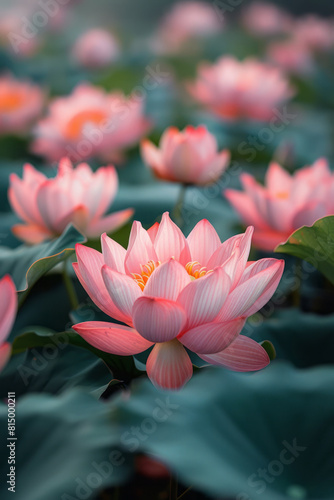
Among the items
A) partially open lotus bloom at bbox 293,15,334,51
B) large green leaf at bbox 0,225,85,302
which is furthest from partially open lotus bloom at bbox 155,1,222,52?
large green leaf at bbox 0,225,85,302

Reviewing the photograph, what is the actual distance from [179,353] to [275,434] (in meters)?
0.10

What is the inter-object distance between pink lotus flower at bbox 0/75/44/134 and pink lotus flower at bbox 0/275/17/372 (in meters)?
1.25

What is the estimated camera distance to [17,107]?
1664mm

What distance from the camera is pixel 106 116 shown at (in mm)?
1265

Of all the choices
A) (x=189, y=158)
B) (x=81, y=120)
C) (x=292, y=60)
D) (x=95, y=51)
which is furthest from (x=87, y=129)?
(x=292, y=60)

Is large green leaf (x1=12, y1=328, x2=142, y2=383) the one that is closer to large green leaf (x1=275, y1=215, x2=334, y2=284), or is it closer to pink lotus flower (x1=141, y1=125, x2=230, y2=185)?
large green leaf (x1=275, y1=215, x2=334, y2=284)

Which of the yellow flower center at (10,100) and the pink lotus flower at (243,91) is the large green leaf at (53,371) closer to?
the pink lotus flower at (243,91)

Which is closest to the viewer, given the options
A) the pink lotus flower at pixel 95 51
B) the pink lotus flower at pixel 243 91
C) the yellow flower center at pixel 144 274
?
the yellow flower center at pixel 144 274

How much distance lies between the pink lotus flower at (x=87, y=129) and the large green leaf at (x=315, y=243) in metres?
0.68

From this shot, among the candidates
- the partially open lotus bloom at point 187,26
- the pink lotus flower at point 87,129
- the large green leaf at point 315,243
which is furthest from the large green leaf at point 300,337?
the partially open lotus bloom at point 187,26

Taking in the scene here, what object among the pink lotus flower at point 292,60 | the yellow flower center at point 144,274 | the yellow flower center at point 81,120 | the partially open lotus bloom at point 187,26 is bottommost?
the partially open lotus bloom at point 187,26

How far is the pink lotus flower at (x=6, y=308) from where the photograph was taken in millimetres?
428

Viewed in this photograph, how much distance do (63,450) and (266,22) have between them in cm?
404

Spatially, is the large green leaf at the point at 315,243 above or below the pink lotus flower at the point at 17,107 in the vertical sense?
above
